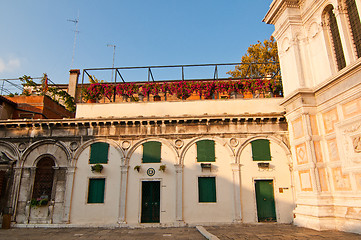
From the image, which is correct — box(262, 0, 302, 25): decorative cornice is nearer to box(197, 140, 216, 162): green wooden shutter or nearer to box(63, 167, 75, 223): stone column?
box(197, 140, 216, 162): green wooden shutter

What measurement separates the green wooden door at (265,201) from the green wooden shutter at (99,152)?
8.81 metres

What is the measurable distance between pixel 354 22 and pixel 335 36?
3.10 ft

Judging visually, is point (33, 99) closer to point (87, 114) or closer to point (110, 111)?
point (87, 114)

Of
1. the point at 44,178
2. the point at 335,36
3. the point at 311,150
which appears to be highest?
the point at 335,36

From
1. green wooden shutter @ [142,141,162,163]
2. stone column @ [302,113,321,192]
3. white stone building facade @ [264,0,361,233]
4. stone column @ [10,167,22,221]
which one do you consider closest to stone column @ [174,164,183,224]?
green wooden shutter @ [142,141,162,163]

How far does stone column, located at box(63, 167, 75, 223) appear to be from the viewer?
1367 centimetres

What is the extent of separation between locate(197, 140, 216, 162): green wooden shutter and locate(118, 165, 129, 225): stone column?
4.23m

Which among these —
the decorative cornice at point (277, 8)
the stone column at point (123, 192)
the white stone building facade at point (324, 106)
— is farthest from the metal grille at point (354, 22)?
the stone column at point (123, 192)

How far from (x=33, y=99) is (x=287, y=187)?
17.8m

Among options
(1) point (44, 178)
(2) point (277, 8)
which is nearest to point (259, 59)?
(2) point (277, 8)

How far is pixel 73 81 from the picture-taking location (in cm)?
2231

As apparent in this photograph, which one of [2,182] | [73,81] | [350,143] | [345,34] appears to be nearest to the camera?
[350,143]

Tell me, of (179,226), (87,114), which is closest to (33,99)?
(87,114)

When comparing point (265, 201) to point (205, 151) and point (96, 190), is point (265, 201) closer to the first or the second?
point (205, 151)
